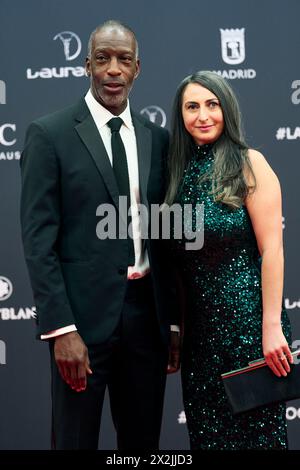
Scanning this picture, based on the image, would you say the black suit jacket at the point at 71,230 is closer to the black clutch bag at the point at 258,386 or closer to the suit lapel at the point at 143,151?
the suit lapel at the point at 143,151

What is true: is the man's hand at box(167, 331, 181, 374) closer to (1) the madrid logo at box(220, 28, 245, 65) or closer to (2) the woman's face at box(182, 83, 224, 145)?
(2) the woman's face at box(182, 83, 224, 145)

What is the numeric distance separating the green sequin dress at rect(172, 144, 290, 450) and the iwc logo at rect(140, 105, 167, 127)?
1118mm

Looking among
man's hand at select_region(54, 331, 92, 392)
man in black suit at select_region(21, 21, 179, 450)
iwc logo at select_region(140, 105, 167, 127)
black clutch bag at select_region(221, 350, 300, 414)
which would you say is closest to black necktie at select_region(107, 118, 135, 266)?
man in black suit at select_region(21, 21, 179, 450)

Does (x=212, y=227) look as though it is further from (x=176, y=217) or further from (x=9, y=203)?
(x=9, y=203)

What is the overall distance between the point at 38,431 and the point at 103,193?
1812 mm

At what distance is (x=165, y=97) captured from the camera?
3.66 m

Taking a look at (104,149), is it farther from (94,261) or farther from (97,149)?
(94,261)

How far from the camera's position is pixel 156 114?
367 centimetres

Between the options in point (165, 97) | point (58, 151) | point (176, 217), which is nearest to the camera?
point (58, 151)

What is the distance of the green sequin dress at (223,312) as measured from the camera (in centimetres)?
249

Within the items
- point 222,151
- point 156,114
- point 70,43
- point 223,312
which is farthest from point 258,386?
point 70,43

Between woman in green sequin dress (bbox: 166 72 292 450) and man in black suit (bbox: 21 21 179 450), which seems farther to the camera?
woman in green sequin dress (bbox: 166 72 292 450)

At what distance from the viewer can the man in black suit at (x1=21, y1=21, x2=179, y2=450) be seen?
235 cm
